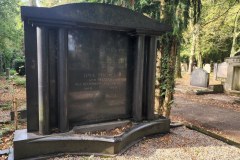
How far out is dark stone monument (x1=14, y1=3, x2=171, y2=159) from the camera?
12.6ft

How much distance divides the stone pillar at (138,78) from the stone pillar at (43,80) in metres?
2.09

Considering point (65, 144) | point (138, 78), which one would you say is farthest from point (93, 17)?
point (65, 144)

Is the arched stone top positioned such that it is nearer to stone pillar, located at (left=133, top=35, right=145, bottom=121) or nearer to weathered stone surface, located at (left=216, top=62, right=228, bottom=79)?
stone pillar, located at (left=133, top=35, right=145, bottom=121)

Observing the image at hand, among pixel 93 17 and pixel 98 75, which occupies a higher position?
pixel 93 17

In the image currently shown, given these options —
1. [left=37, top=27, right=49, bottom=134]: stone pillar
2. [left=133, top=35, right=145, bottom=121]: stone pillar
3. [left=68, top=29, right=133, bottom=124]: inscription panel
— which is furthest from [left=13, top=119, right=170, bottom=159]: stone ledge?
[left=133, top=35, right=145, bottom=121]: stone pillar

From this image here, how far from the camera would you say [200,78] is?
14492 millimetres

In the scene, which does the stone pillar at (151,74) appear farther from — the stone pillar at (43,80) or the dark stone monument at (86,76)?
the stone pillar at (43,80)

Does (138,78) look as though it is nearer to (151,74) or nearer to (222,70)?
(151,74)

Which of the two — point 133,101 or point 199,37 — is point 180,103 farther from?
point 199,37

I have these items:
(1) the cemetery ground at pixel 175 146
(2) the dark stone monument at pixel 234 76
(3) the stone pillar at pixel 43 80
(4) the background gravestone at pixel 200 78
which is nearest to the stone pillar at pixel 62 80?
(3) the stone pillar at pixel 43 80

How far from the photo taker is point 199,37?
22.2 metres

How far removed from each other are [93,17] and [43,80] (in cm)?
161

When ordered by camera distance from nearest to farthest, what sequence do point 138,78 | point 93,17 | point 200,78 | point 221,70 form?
point 93,17, point 138,78, point 200,78, point 221,70

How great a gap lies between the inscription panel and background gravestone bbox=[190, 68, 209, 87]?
10.7 metres
